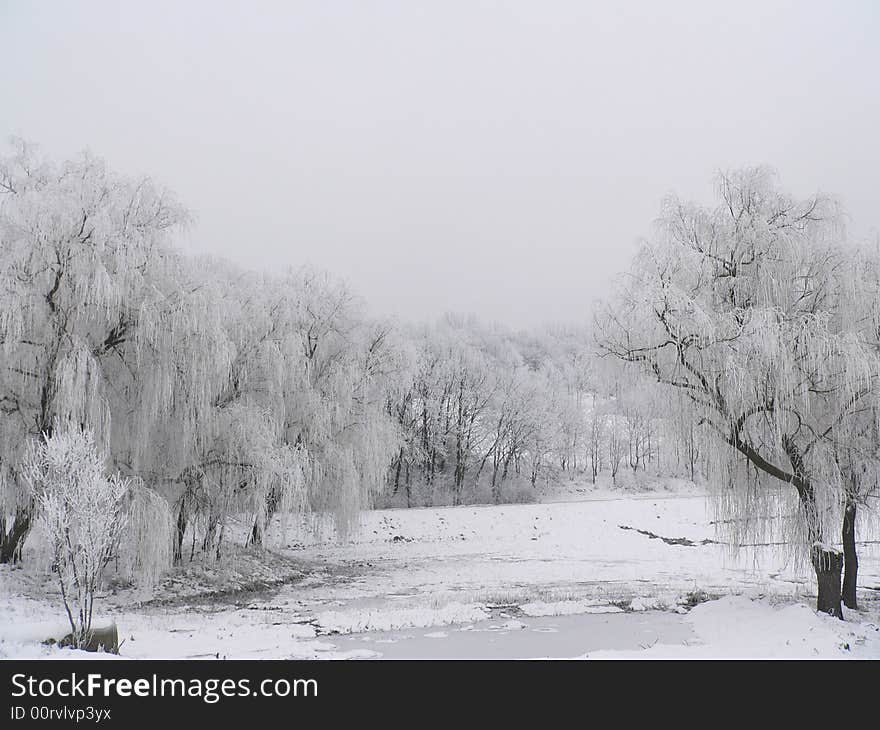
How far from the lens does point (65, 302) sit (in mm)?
12242

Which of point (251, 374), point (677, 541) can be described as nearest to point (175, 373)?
point (251, 374)

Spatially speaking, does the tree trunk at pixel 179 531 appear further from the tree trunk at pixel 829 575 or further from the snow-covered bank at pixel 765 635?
the tree trunk at pixel 829 575

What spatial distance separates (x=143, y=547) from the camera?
39.2ft

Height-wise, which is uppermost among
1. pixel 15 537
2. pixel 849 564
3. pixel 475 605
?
pixel 849 564

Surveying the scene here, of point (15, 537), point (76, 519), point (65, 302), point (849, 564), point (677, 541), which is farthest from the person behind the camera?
point (677, 541)

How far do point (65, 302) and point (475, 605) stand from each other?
31.6 feet

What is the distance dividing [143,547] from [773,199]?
1268 cm

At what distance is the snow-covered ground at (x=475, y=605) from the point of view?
340 inches

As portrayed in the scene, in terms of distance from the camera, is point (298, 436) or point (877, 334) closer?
point (877, 334)

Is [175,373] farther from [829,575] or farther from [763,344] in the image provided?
[829,575]

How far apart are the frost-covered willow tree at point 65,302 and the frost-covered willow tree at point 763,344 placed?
351 inches

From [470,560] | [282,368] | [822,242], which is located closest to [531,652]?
[822,242]

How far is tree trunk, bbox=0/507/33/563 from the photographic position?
41.7 ft
